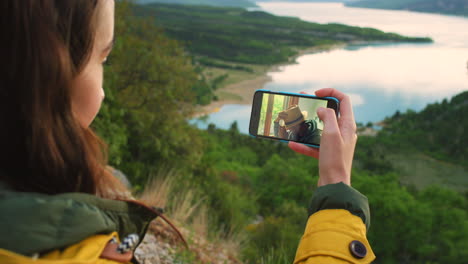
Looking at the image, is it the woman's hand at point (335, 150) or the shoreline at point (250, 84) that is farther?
the shoreline at point (250, 84)

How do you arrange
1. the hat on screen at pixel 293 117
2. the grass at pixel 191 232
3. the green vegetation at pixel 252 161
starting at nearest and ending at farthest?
the hat on screen at pixel 293 117 → the grass at pixel 191 232 → the green vegetation at pixel 252 161

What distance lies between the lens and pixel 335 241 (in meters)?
0.71

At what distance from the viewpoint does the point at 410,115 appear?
127 ft

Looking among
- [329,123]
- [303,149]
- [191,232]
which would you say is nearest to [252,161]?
[191,232]

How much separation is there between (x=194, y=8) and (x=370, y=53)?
4665cm

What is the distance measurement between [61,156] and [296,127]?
923mm

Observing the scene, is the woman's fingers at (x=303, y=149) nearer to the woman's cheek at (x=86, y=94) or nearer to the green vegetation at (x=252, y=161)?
the woman's cheek at (x=86, y=94)

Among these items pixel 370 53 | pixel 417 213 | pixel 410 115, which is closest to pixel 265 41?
pixel 370 53

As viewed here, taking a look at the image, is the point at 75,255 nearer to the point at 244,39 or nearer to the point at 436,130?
the point at 436,130

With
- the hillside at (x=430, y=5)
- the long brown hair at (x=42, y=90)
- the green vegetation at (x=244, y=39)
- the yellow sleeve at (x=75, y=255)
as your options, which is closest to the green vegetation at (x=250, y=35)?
the green vegetation at (x=244, y=39)

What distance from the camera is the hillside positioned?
22.2 meters

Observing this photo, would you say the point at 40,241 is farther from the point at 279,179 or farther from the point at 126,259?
the point at 279,179

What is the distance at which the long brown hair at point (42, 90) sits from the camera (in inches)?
22.0

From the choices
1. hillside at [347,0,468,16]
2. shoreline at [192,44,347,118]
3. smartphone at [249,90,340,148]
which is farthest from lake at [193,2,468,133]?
smartphone at [249,90,340,148]
